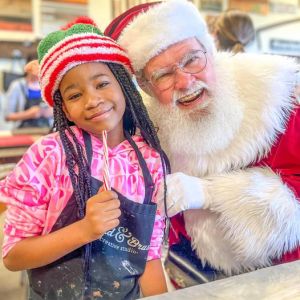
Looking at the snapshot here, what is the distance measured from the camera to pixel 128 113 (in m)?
0.90

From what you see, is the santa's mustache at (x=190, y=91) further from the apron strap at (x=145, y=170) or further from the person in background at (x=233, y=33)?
the person in background at (x=233, y=33)

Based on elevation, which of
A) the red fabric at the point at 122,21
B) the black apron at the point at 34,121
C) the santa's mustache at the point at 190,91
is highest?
the red fabric at the point at 122,21

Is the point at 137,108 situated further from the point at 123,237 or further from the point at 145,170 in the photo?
the point at 123,237

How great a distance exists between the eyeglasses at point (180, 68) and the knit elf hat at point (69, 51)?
140mm

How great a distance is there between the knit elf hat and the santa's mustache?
6.7 inches

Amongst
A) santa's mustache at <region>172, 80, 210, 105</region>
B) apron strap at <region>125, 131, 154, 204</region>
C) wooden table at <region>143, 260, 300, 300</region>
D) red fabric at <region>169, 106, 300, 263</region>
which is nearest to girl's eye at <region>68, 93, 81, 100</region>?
apron strap at <region>125, 131, 154, 204</region>

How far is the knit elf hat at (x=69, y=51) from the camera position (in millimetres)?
754

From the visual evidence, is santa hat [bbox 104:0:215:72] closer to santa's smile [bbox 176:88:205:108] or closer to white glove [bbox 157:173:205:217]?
santa's smile [bbox 176:88:205:108]

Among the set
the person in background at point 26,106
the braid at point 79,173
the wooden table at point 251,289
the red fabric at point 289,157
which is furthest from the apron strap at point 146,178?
the person in background at point 26,106

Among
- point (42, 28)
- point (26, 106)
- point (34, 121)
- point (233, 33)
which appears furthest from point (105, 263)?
point (42, 28)

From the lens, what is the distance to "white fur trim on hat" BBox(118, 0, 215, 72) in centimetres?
93

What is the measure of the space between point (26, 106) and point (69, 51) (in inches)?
104

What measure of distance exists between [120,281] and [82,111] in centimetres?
33

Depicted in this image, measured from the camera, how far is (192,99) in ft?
3.15
